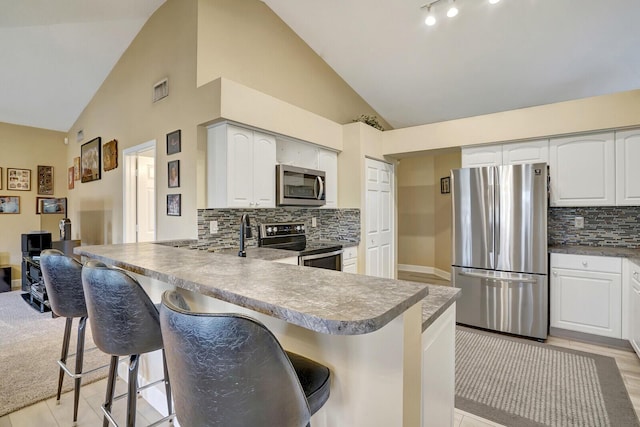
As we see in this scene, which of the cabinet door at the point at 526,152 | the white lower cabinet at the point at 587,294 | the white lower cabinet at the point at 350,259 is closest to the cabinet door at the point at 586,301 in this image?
the white lower cabinet at the point at 587,294

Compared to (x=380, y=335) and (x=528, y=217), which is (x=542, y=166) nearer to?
(x=528, y=217)

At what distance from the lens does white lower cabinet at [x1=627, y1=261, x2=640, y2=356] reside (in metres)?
2.53

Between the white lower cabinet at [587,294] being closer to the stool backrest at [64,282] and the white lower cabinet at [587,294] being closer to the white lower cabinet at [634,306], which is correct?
the white lower cabinet at [634,306]

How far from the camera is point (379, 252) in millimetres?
4398

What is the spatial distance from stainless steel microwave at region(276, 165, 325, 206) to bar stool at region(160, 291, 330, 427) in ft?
8.40

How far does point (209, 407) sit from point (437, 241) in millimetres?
5913

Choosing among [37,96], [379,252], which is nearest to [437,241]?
[379,252]

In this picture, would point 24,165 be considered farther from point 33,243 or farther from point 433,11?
point 433,11

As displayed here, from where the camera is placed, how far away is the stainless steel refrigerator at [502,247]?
3.04 meters

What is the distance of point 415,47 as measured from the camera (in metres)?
3.79

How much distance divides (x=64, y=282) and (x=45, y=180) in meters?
5.50

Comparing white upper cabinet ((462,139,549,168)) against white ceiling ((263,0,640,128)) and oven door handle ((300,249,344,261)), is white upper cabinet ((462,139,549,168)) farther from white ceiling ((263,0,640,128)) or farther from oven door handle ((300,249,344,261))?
oven door handle ((300,249,344,261))

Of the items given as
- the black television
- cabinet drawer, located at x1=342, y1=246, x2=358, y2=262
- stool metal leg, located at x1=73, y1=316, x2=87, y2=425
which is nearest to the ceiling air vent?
stool metal leg, located at x1=73, y1=316, x2=87, y2=425

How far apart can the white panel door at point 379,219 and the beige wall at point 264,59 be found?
106 cm
